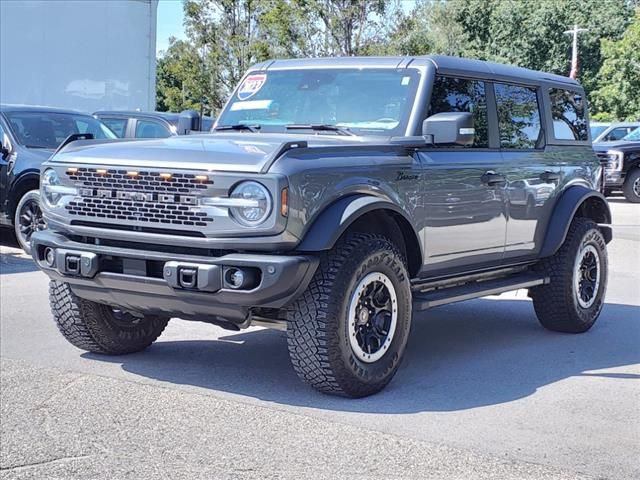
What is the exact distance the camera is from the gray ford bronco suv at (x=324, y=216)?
5059 mm

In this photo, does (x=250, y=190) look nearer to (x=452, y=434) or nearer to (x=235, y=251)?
(x=235, y=251)

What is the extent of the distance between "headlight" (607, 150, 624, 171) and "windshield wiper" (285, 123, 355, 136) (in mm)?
16548

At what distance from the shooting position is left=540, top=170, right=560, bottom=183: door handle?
286 inches

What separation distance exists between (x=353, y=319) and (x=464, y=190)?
145cm

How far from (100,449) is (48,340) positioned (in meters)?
2.53

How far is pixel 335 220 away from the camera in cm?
520

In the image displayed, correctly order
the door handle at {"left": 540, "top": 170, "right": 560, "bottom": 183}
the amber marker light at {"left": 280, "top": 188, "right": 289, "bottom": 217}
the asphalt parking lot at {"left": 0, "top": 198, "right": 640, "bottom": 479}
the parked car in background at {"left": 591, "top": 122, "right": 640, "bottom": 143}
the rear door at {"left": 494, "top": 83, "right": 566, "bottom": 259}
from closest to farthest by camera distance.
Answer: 1. the asphalt parking lot at {"left": 0, "top": 198, "right": 640, "bottom": 479}
2. the amber marker light at {"left": 280, "top": 188, "right": 289, "bottom": 217}
3. the rear door at {"left": 494, "top": 83, "right": 566, "bottom": 259}
4. the door handle at {"left": 540, "top": 170, "right": 560, "bottom": 183}
5. the parked car in background at {"left": 591, "top": 122, "right": 640, "bottom": 143}

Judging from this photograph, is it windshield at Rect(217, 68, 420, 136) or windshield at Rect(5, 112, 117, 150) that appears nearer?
windshield at Rect(217, 68, 420, 136)

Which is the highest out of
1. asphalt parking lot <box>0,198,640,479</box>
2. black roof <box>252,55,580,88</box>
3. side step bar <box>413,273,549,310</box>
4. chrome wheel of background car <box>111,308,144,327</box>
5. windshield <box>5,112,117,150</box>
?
black roof <box>252,55,580,88</box>

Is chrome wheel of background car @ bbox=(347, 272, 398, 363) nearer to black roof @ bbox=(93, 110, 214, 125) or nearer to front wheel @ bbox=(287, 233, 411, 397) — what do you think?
front wheel @ bbox=(287, 233, 411, 397)

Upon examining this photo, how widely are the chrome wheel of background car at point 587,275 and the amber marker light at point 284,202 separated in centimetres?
337

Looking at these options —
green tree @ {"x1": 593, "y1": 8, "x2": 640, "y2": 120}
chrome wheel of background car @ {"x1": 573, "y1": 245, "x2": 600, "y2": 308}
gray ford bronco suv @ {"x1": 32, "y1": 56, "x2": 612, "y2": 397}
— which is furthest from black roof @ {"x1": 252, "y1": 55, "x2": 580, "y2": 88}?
green tree @ {"x1": 593, "y1": 8, "x2": 640, "y2": 120}

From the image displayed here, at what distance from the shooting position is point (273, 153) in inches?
200

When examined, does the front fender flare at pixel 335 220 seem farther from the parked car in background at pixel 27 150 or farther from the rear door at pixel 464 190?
the parked car in background at pixel 27 150
